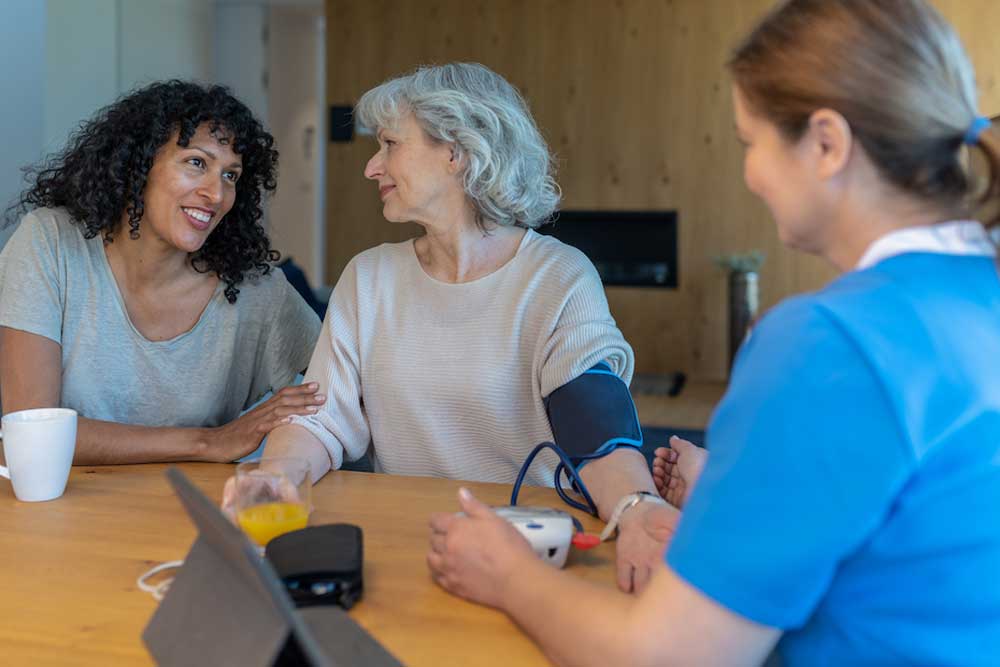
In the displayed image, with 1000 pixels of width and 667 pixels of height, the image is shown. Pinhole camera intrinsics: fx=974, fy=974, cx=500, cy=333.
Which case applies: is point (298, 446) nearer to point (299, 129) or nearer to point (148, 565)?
point (148, 565)

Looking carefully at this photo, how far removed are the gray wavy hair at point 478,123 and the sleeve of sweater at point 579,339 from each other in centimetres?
20

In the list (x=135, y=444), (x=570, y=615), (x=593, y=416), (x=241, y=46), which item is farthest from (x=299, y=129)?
(x=570, y=615)

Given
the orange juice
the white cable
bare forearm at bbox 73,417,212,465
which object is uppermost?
the orange juice

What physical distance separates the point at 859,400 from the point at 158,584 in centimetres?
73

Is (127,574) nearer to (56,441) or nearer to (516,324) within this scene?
(56,441)

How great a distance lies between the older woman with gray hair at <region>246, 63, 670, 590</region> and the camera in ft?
5.48

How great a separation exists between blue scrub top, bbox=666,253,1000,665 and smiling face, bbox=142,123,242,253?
1.42 m

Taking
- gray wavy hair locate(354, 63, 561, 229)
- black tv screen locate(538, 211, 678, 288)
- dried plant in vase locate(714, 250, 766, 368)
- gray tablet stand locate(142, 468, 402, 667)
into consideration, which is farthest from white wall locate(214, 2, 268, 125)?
gray tablet stand locate(142, 468, 402, 667)

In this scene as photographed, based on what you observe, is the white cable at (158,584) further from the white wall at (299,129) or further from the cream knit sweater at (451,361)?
the white wall at (299,129)

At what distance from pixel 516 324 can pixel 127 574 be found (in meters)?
0.81

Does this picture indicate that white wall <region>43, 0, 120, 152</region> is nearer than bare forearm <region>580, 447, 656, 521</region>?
No

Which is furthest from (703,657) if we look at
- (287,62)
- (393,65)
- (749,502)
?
A: (287,62)

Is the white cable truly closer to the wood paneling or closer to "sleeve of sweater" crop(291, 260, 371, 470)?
"sleeve of sweater" crop(291, 260, 371, 470)

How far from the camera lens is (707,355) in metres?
6.41
